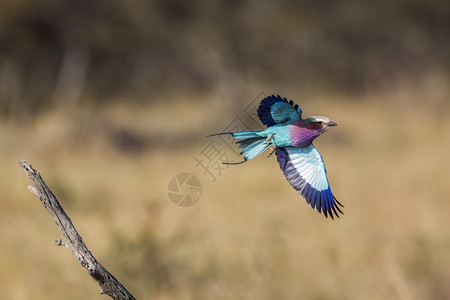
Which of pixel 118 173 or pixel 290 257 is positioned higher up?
pixel 118 173

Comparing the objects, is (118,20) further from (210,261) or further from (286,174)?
(286,174)

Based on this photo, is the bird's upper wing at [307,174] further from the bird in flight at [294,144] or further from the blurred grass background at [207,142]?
the blurred grass background at [207,142]

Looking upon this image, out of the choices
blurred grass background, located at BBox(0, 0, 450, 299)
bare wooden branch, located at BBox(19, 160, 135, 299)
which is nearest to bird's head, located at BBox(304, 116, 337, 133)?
bare wooden branch, located at BBox(19, 160, 135, 299)

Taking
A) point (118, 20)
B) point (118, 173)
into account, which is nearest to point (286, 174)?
point (118, 173)

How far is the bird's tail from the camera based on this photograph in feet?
4.71

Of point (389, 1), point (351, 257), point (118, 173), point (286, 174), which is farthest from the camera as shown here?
point (389, 1)

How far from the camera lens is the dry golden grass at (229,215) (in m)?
4.70

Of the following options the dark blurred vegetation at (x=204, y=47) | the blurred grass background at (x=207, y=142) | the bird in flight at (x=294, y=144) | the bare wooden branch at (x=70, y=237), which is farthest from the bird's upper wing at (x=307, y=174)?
the dark blurred vegetation at (x=204, y=47)

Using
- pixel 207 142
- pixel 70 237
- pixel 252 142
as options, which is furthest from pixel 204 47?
pixel 252 142

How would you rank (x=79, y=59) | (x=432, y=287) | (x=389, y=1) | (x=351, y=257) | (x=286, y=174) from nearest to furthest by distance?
1. (x=286, y=174)
2. (x=432, y=287)
3. (x=351, y=257)
4. (x=79, y=59)
5. (x=389, y=1)

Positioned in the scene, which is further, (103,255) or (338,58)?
Answer: (338,58)

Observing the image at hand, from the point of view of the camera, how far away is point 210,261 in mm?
5020

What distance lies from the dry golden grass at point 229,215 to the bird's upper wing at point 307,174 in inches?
103

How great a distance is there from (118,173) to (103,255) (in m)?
3.72
